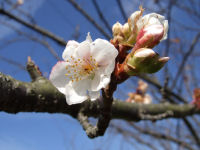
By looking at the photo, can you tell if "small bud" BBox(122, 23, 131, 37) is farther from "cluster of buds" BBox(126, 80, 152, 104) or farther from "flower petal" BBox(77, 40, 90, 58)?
"cluster of buds" BBox(126, 80, 152, 104)

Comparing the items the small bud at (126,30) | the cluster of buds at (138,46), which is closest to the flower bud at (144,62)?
the cluster of buds at (138,46)

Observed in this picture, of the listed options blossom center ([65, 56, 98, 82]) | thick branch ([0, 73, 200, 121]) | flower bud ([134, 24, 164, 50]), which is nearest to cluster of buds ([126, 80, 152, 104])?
thick branch ([0, 73, 200, 121])

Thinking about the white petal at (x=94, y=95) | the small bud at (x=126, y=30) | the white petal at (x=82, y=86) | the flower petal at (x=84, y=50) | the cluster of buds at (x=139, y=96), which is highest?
the flower petal at (x=84, y=50)

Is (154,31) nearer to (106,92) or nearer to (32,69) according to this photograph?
(106,92)

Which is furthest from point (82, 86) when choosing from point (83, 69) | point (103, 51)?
point (103, 51)

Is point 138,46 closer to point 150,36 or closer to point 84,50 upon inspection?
point 150,36

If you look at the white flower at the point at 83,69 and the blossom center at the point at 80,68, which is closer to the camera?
A: the white flower at the point at 83,69

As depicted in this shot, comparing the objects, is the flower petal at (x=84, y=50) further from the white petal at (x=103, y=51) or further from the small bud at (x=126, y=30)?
the small bud at (x=126, y=30)

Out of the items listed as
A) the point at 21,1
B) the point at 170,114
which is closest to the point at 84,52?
the point at 170,114
